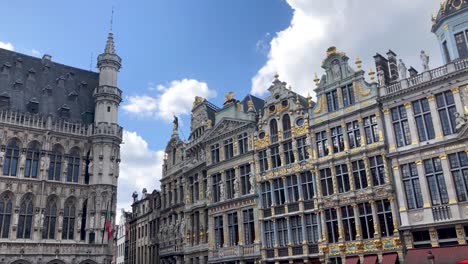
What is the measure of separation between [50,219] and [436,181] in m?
32.7

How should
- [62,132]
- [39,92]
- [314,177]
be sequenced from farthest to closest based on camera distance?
[39,92] < [62,132] < [314,177]

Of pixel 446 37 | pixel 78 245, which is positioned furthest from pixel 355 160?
pixel 78 245

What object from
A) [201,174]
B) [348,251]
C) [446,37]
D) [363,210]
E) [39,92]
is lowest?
[348,251]

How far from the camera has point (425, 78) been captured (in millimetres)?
27469

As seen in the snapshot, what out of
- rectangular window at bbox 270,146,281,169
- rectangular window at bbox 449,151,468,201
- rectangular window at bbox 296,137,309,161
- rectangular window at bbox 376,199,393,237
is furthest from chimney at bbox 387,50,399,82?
rectangular window at bbox 270,146,281,169

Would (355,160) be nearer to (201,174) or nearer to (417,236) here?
(417,236)

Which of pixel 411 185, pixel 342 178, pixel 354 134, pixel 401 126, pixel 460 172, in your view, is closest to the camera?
pixel 460 172

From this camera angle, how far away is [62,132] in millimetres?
42938

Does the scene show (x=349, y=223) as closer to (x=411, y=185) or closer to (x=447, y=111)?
(x=411, y=185)

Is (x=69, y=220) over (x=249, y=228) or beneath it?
over

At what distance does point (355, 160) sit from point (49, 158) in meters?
28.5

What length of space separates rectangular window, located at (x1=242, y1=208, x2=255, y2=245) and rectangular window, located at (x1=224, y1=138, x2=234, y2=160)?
5.30m

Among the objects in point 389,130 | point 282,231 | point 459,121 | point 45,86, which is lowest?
point 282,231

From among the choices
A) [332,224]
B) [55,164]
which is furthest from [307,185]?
[55,164]
